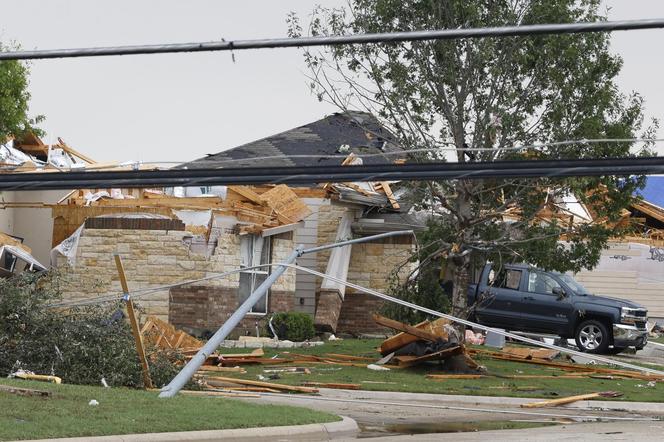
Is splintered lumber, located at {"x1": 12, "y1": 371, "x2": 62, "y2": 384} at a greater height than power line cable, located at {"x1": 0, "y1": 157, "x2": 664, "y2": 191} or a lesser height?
lesser

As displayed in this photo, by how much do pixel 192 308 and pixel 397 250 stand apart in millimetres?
7102

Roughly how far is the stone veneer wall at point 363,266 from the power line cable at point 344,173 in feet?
66.2

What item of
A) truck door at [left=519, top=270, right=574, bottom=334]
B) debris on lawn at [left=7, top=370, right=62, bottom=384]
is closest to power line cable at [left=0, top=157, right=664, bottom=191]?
debris on lawn at [left=7, top=370, right=62, bottom=384]

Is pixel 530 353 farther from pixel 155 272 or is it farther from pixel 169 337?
pixel 155 272

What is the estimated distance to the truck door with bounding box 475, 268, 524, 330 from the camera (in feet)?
98.2

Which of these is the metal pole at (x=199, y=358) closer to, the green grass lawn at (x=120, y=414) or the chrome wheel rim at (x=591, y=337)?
the green grass lawn at (x=120, y=414)

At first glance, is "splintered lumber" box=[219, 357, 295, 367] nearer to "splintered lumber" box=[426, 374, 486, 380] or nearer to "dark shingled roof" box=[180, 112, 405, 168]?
"splintered lumber" box=[426, 374, 486, 380]

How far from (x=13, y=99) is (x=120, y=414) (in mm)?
25454

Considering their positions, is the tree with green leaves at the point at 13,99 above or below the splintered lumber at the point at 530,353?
above

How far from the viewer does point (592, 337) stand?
29.1 meters

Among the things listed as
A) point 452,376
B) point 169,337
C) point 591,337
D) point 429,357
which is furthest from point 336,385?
point 591,337

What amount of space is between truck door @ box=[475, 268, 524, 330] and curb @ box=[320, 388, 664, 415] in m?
10.6

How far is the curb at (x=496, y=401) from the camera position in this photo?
18906 mm

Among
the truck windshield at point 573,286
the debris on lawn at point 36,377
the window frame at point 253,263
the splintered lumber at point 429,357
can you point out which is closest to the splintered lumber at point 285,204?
the window frame at point 253,263
